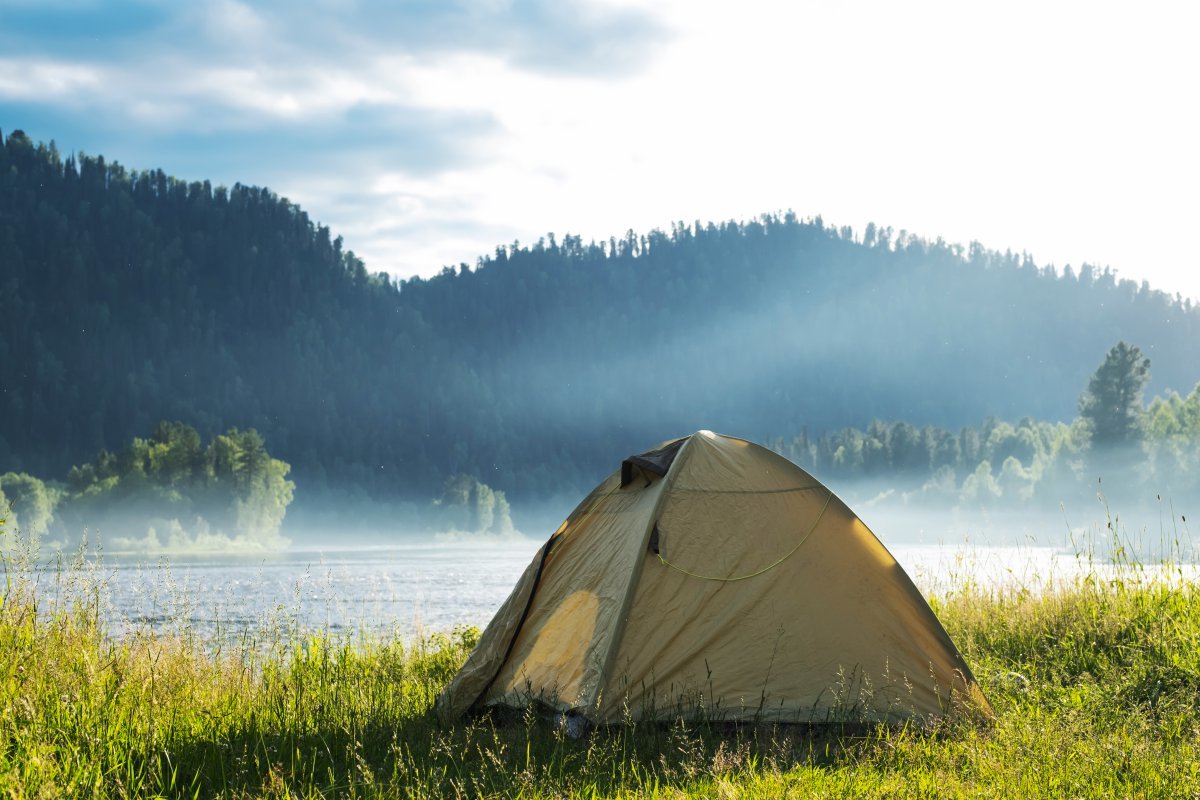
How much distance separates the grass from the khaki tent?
235mm

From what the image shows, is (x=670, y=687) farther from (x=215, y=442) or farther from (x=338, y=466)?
(x=338, y=466)

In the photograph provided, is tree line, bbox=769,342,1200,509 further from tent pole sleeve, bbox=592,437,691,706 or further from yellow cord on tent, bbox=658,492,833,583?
tent pole sleeve, bbox=592,437,691,706

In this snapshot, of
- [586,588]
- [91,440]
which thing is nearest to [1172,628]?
[586,588]

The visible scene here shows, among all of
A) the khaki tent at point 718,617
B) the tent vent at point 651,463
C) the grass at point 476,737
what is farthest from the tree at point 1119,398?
the tent vent at point 651,463

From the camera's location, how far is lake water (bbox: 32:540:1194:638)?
861 centimetres

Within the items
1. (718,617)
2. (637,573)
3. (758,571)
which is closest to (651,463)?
(637,573)

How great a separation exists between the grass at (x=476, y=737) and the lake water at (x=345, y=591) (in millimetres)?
530

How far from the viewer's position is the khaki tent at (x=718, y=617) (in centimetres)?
628

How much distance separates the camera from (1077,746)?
561cm

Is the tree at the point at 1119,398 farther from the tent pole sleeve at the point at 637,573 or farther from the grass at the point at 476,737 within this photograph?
the tent pole sleeve at the point at 637,573

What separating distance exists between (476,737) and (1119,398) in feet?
240

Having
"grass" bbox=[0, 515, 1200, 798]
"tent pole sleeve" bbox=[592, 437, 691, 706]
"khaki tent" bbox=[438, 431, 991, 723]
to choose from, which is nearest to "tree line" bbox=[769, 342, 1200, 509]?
"grass" bbox=[0, 515, 1200, 798]

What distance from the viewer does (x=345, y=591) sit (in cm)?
2212

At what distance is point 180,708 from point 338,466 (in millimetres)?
164502
